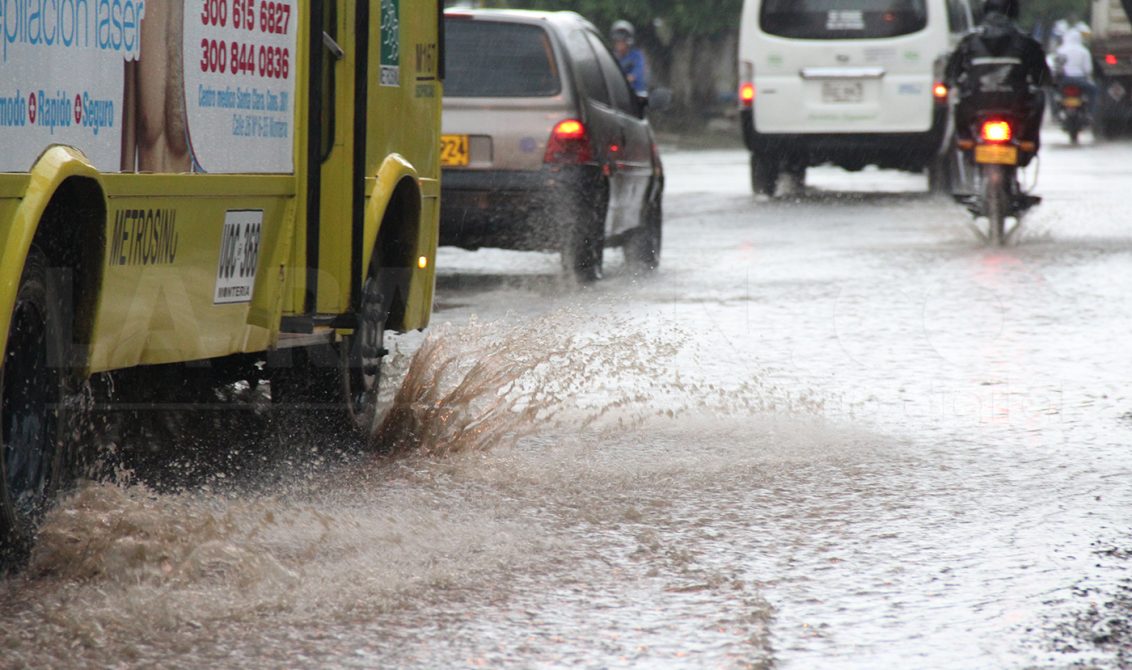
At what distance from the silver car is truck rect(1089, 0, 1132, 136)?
21899 millimetres

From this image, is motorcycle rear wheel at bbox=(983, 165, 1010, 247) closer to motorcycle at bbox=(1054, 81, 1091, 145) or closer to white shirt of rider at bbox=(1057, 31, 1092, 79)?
motorcycle at bbox=(1054, 81, 1091, 145)

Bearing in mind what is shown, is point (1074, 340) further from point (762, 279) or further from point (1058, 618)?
point (1058, 618)

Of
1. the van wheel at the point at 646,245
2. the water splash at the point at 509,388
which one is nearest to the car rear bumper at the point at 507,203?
the van wheel at the point at 646,245

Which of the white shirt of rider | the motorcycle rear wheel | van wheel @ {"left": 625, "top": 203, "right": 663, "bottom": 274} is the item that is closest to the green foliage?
the white shirt of rider

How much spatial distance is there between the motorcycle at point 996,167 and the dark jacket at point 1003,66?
17 centimetres

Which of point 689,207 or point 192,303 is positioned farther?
point 689,207

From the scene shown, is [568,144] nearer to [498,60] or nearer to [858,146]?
[498,60]

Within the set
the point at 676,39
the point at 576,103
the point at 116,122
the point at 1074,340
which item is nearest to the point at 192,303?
the point at 116,122

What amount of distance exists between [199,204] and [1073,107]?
32.4 metres

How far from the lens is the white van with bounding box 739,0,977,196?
22.1m

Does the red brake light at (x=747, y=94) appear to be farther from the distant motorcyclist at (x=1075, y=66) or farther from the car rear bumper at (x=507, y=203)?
the distant motorcyclist at (x=1075, y=66)

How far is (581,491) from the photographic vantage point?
6.20m

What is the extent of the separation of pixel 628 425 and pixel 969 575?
2.66 meters

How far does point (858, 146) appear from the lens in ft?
73.0
